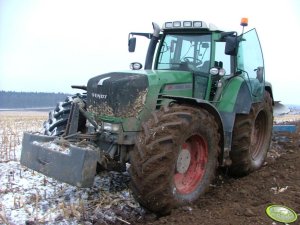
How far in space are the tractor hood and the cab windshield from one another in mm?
Result: 1186

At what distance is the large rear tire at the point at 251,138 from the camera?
630 centimetres

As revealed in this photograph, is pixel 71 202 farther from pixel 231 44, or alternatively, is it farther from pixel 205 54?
pixel 231 44

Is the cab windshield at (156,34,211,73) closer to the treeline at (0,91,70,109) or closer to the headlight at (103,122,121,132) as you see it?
the headlight at (103,122,121,132)

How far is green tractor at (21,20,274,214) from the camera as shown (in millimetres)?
4523

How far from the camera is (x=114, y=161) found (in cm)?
508

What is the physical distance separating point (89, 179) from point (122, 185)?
1.48 metres

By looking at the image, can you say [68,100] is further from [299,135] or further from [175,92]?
[299,135]

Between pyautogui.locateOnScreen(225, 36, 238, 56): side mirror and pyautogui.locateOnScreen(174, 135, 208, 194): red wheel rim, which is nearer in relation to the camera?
pyautogui.locateOnScreen(174, 135, 208, 194): red wheel rim

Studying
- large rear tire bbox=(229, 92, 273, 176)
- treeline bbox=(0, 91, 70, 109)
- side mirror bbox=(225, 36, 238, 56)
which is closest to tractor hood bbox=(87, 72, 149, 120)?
side mirror bbox=(225, 36, 238, 56)

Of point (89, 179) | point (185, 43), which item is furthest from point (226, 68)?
point (89, 179)

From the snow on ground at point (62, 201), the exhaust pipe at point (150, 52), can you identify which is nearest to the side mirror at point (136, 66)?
the exhaust pipe at point (150, 52)

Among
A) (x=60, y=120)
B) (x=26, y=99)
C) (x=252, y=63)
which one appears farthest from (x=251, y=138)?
(x=26, y=99)

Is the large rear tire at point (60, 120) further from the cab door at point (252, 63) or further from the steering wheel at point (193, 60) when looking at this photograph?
the cab door at point (252, 63)

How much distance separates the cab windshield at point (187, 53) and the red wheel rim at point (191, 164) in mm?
1306
